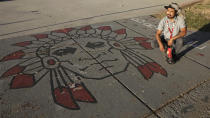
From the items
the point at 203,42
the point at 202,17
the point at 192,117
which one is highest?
the point at 202,17

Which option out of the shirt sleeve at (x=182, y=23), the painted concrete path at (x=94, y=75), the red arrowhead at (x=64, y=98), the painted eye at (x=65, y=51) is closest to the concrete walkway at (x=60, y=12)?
the painted concrete path at (x=94, y=75)

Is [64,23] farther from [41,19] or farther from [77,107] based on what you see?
[77,107]

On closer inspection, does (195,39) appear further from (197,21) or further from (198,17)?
(198,17)

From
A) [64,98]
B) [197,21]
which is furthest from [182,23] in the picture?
[197,21]

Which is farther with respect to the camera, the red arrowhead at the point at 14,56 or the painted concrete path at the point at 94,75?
the red arrowhead at the point at 14,56

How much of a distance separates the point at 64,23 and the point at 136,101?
4.01 metres

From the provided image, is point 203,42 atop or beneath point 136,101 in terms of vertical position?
atop

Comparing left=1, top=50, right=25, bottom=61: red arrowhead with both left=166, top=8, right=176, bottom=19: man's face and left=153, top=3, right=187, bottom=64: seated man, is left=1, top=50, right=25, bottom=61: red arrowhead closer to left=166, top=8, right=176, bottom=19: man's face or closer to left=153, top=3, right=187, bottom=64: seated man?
left=153, top=3, right=187, bottom=64: seated man

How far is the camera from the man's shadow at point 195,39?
3972 mm

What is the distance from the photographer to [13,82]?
2939mm

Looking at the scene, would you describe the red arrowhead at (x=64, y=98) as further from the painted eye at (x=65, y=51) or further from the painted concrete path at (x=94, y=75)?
the painted eye at (x=65, y=51)

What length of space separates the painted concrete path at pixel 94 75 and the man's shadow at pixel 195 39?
0.08ft

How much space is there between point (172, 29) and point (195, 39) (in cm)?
159

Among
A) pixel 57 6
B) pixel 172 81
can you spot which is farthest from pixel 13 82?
pixel 57 6
